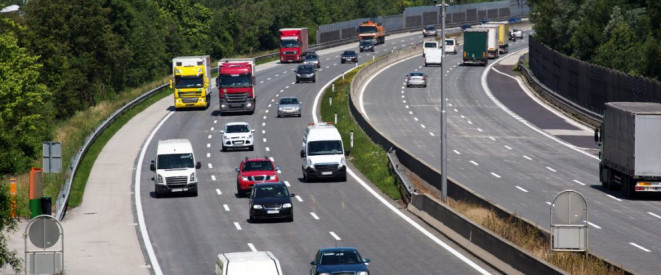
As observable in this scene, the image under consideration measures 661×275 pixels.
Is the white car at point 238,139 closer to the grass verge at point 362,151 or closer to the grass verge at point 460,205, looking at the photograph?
the grass verge at point 362,151

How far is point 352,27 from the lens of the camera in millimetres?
160750

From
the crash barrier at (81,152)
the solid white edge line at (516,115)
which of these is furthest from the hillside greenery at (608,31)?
the crash barrier at (81,152)

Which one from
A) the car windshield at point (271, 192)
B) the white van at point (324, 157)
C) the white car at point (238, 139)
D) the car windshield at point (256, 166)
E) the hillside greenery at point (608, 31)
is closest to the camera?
the car windshield at point (271, 192)

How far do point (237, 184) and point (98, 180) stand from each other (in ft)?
28.5

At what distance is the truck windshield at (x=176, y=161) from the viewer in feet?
153

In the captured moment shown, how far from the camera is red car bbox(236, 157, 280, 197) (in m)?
46.4

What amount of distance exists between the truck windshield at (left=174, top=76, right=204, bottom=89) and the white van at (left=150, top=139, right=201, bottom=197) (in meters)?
28.7

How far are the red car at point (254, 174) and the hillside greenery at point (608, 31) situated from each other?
3915cm

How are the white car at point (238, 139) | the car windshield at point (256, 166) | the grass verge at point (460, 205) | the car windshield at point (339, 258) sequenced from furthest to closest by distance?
1. the white car at point (238, 139)
2. the car windshield at point (256, 166)
3. the car windshield at point (339, 258)
4. the grass verge at point (460, 205)

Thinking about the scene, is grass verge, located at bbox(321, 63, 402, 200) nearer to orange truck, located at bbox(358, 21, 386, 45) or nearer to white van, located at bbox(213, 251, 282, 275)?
white van, located at bbox(213, 251, 282, 275)

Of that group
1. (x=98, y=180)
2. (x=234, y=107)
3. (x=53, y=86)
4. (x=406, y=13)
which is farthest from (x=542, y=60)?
(x=406, y=13)

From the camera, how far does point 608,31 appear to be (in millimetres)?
94562

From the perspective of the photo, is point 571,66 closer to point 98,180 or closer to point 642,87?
point 642,87

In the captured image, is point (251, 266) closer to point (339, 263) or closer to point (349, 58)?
point (339, 263)
